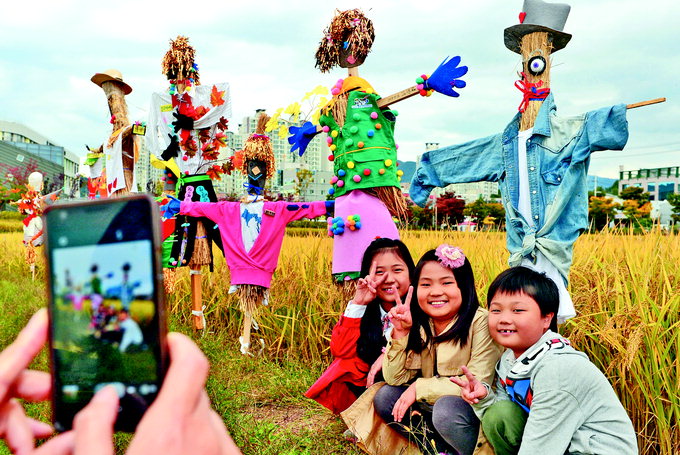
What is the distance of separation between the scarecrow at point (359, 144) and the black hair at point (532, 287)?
1.28 meters

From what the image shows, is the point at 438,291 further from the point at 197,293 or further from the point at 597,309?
the point at 197,293

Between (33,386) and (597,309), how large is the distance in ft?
8.85

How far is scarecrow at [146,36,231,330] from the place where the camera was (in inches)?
168

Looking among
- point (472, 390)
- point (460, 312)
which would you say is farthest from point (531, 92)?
point (472, 390)

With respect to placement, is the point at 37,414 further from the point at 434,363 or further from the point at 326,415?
the point at 434,363

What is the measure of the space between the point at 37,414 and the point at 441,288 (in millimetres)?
2271

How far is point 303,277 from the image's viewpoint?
430 cm

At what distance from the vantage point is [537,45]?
8.43 ft

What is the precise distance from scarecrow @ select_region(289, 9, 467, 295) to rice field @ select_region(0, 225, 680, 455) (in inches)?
18.0

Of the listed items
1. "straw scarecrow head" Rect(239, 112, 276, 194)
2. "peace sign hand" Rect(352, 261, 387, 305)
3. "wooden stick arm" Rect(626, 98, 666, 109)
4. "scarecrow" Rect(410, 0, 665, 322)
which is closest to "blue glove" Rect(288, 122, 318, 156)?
"straw scarecrow head" Rect(239, 112, 276, 194)

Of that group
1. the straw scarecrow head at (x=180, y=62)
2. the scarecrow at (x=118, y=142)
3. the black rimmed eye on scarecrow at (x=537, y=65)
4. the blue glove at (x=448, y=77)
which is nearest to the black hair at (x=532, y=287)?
the black rimmed eye on scarecrow at (x=537, y=65)

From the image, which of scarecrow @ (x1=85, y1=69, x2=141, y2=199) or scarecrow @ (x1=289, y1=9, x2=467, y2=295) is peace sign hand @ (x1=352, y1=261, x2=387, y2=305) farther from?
scarecrow @ (x1=85, y1=69, x2=141, y2=199)

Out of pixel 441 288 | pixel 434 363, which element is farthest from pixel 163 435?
pixel 434 363

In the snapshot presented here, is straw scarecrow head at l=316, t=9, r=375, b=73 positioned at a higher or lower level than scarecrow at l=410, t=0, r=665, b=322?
higher
